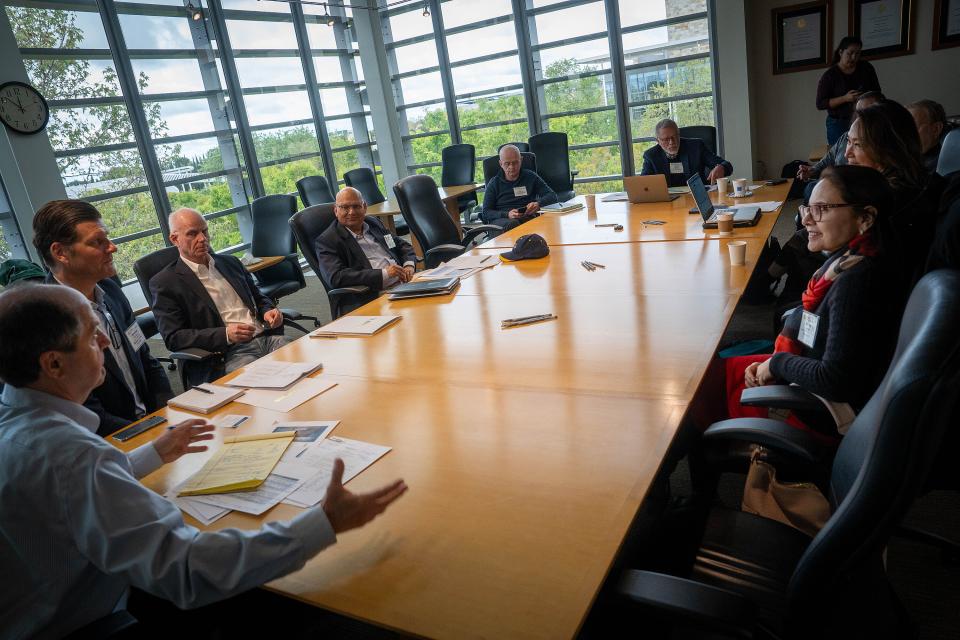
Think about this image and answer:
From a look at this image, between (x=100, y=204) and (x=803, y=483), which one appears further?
(x=100, y=204)

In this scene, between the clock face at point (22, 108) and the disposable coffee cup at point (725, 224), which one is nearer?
the disposable coffee cup at point (725, 224)

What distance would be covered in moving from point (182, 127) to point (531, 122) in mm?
4470

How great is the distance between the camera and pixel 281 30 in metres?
8.22

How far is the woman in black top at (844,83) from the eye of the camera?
6095mm

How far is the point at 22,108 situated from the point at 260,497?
5.82 metres

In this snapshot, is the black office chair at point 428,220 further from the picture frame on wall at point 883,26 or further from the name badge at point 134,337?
the picture frame on wall at point 883,26

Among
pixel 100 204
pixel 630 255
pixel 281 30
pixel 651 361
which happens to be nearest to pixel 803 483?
pixel 651 361

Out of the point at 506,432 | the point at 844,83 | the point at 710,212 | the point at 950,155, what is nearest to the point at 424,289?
the point at 506,432

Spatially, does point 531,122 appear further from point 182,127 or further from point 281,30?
point 182,127

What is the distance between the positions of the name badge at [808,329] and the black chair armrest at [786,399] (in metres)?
0.20

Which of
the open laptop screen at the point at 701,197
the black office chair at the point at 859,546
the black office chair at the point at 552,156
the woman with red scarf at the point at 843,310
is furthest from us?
the black office chair at the point at 552,156

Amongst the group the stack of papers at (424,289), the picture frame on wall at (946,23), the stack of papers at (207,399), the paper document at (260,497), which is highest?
the picture frame on wall at (946,23)

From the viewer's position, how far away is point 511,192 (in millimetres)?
5828

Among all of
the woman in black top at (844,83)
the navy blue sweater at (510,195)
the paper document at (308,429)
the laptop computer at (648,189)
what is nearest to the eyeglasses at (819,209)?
the paper document at (308,429)
